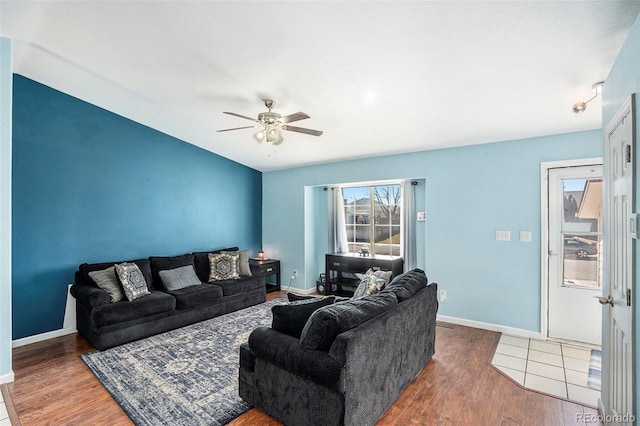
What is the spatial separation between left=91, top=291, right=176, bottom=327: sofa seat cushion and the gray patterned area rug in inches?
11.8

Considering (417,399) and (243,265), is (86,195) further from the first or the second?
(417,399)

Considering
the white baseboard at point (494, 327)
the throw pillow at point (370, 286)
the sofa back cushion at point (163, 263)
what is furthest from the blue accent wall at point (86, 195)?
the white baseboard at point (494, 327)

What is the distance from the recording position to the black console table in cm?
502

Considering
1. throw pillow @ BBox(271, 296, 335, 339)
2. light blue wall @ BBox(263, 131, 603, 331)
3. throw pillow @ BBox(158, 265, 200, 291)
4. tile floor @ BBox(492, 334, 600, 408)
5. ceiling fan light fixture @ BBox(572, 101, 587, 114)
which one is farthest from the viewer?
throw pillow @ BBox(158, 265, 200, 291)

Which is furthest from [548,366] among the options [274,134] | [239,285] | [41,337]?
[41,337]

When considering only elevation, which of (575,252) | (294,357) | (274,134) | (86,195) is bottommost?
(294,357)

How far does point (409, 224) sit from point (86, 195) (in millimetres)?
4594

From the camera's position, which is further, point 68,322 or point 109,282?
point 68,322

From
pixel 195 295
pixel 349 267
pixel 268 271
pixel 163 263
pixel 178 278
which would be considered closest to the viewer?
Result: pixel 195 295

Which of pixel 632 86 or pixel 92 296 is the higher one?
pixel 632 86

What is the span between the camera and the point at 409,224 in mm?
5055

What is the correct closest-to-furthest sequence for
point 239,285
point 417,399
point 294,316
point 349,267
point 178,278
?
point 294,316 < point 417,399 < point 178,278 < point 239,285 < point 349,267

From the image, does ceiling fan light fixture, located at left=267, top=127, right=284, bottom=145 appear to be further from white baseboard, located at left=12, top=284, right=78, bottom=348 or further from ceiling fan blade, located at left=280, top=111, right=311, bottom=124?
white baseboard, located at left=12, top=284, right=78, bottom=348

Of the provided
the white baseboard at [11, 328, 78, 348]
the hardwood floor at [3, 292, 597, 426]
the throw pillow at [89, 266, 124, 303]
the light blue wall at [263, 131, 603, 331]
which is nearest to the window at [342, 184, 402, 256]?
the light blue wall at [263, 131, 603, 331]
